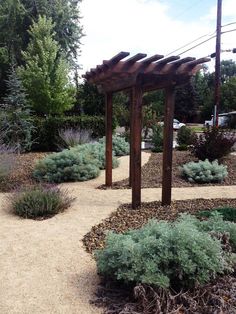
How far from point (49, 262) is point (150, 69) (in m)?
2.82

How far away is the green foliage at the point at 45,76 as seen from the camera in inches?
719

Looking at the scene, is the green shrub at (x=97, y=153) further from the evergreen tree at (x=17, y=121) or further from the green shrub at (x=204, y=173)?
the evergreen tree at (x=17, y=121)

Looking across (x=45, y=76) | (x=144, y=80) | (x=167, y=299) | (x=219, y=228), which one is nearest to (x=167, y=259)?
(x=167, y=299)

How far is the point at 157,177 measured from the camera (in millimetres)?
8305

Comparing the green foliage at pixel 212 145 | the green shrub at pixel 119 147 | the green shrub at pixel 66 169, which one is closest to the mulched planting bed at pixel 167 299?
the green shrub at pixel 66 169

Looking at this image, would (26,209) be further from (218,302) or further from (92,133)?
(92,133)

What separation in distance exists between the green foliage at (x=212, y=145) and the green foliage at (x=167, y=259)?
6.94 meters

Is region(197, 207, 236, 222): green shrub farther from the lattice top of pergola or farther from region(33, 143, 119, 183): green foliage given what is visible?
region(33, 143, 119, 183): green foliage

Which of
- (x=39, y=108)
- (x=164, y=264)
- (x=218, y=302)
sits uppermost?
(x=39, y=108)

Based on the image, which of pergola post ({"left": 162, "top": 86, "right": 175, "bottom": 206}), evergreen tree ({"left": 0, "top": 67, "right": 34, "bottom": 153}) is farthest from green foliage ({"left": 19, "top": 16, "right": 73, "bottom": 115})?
pergola post ({"left": 162, "top": 86, "right": 175, "bottom": 206})

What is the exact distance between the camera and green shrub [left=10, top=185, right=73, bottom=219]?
16.3 feet

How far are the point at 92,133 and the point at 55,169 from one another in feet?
23.4

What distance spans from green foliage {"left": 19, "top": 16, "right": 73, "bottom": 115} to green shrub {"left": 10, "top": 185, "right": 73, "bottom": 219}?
13.4 m

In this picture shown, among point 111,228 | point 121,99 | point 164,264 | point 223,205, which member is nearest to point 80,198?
point 111,228
